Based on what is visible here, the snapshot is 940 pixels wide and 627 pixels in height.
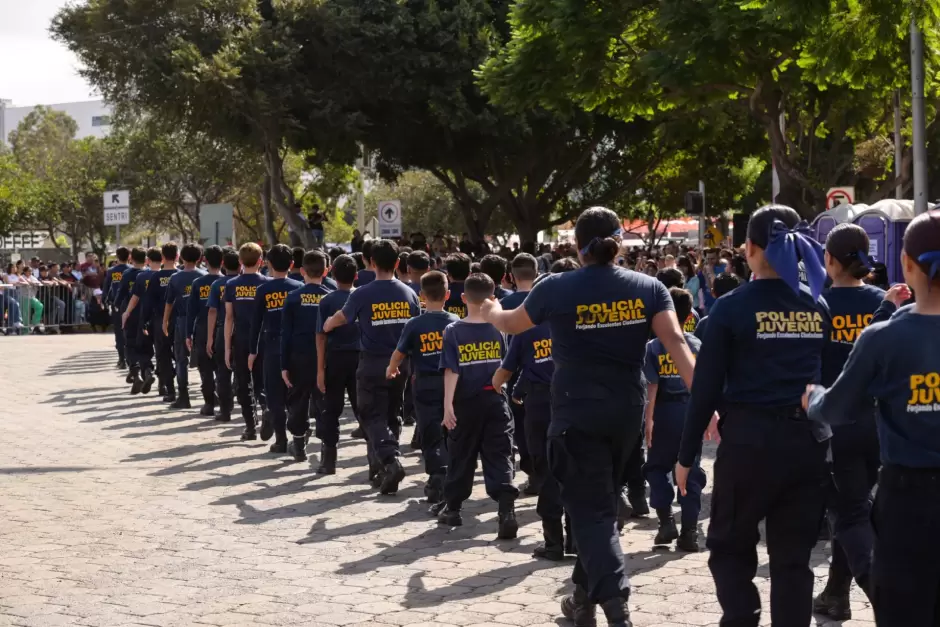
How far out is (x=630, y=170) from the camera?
3859 centimetres

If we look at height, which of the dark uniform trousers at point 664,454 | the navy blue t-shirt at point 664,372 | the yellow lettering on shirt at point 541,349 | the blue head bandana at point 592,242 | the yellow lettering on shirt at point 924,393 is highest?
the blue head bandana at point 592,242

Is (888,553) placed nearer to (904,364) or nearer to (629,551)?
(904,364)

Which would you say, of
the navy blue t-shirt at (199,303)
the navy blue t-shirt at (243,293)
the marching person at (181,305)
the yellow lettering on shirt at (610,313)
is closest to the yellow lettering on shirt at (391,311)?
the navy blue t-shirt at (243,293)

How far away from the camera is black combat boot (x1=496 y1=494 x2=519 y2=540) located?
A: 8844 mm

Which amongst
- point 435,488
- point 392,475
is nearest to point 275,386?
point 392,475

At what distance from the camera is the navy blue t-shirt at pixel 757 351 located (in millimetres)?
5309

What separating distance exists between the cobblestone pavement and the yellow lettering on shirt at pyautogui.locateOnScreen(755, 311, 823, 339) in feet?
6.17

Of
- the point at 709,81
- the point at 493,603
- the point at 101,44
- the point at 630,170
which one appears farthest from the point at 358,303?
the point at 630,170

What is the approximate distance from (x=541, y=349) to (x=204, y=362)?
7823 mm

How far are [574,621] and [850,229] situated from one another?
220cm

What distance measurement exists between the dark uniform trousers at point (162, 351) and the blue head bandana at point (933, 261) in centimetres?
1370

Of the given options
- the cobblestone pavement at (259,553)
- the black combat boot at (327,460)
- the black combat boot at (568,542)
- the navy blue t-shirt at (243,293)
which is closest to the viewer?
the cobblestone pavement at (259,553)

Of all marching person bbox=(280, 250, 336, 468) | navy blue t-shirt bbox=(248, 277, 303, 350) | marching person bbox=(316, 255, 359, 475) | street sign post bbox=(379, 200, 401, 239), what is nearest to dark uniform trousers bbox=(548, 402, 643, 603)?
marching person bbox=(316, 255, 359, 475)

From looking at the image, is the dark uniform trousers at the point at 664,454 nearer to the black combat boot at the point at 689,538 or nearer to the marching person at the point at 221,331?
the black combat boot at the point at 689,538
